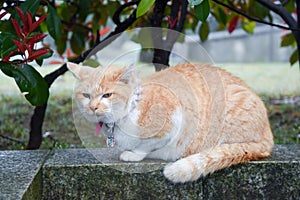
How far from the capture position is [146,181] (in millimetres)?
1951

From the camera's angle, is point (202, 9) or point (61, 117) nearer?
point (202, 9)

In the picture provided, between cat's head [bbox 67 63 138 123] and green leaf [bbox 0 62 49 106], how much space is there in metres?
0.18

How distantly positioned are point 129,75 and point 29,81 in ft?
1.23

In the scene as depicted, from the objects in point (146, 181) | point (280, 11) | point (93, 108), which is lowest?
point (146, 181)

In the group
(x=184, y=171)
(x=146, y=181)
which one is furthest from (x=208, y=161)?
(x=146, y=181)

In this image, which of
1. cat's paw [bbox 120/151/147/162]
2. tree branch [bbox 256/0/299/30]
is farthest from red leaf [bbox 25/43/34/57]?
tree branch [bbox 256/0/299/30]

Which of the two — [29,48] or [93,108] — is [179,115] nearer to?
[93,108]

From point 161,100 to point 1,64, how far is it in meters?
0.58

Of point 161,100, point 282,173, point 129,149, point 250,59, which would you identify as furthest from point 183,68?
point 250,59

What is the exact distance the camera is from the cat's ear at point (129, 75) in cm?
177

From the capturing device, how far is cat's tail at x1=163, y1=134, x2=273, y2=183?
6.16 feet

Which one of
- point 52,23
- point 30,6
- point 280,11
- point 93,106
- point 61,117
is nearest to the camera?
point 93,106

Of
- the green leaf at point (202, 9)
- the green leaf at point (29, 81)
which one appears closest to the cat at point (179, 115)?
the green leaf at point (29, 81)

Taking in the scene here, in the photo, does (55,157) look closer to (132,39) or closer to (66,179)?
(66,179)
